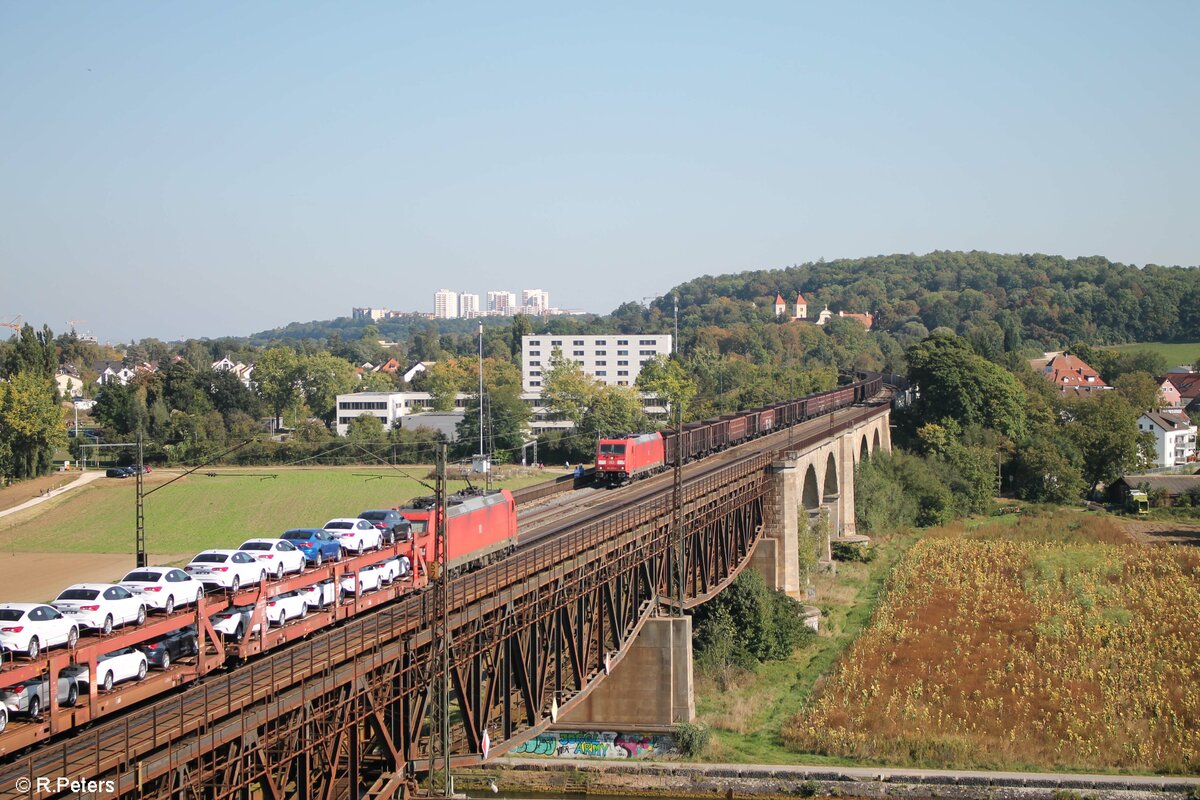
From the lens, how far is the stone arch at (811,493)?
76.6 m

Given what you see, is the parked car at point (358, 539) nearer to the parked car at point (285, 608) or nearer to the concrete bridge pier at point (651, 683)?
the parked car at point (285, 608)

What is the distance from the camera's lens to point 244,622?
25844mm

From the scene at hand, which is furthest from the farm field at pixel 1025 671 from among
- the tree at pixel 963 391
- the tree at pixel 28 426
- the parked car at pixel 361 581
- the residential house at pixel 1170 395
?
the residential house at pixel 1170 395

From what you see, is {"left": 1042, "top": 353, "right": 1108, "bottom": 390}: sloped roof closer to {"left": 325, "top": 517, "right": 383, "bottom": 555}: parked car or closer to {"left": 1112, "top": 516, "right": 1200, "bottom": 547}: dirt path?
{"left": 1112, "top": 516, "right": 1200, "bottom": 547}: dirt path

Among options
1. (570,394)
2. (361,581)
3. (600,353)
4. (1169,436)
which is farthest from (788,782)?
(600,353)

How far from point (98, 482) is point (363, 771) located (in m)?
74.3

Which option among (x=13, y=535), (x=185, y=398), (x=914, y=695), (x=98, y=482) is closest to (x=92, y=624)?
(x=914, y=695)

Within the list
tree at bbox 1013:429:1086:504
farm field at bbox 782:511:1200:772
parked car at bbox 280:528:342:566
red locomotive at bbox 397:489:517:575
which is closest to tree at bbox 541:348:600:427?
tree at bbox 1013:429:1086:504

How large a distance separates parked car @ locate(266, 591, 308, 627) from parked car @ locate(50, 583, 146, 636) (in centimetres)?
344

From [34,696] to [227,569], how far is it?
798cm

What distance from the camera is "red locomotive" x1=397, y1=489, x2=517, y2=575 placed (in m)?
35.8

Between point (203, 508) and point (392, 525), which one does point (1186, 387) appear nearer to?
point (203, 508)

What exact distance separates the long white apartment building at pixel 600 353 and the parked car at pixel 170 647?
15698cm

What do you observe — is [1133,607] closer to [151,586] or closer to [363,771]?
[363,771]
